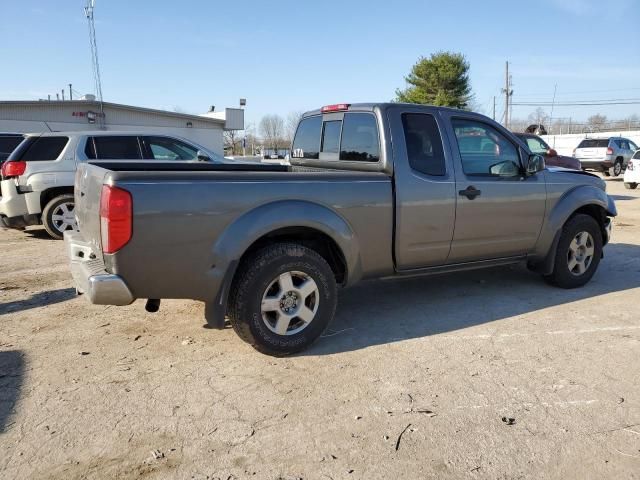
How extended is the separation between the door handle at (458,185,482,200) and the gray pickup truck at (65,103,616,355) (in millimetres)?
14

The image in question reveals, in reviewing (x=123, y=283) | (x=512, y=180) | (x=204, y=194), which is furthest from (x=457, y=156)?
(x=123, y=283)

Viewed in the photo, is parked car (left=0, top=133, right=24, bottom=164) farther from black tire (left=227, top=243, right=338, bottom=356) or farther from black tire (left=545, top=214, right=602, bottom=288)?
black tire (left=545, top=214, right=602, bottom=288)

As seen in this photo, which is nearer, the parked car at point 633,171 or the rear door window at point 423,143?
the rear door window at point 423,143

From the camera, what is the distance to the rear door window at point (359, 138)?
439 centimetres

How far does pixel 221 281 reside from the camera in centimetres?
347

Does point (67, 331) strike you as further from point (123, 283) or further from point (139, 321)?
point (123, 283)

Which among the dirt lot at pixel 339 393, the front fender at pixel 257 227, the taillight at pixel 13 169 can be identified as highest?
the taillight at pixel 13 169

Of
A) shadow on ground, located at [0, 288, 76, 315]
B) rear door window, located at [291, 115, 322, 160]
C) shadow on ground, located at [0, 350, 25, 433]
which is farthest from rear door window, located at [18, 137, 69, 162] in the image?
shadow on ground, located at [0, 350, 25, 433]

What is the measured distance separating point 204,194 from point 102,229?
684 mm

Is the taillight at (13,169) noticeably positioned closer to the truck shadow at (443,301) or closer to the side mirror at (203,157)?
the side mirror at (203,157)

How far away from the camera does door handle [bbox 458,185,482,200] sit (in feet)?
14.8

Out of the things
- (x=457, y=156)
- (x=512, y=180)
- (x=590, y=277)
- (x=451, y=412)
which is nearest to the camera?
(x=451, y=412)

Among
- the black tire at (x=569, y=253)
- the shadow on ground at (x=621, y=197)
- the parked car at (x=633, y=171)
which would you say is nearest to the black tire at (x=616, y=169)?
the parked car at (x=633, y=171)

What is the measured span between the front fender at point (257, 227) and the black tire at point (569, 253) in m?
2.85
